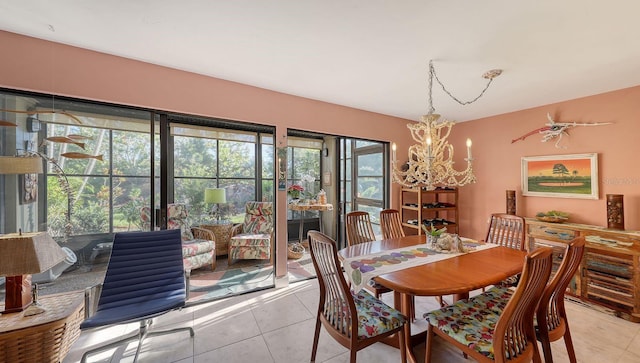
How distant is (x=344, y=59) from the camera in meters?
2.26

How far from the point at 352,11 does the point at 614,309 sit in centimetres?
404

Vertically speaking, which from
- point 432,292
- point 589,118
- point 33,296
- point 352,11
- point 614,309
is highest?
point 352,11

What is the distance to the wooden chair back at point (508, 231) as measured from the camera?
2584 millimetres

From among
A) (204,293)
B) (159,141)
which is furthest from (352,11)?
(204,293)

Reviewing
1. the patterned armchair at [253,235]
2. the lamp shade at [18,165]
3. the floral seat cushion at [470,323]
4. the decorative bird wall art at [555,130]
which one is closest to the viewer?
the floral seat cushion at [470,323]

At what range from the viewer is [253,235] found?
4121mm

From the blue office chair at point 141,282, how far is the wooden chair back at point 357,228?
176 cm

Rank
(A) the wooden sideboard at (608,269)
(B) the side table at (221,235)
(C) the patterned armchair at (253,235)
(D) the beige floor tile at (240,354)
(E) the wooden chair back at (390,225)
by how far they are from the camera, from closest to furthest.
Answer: (D) the beige floor tile at (240,354)
(A) the wooden sideboard at (608,269)
(E) the wooden chair back at (390,225)
(C) the patterned armchair at (253,235)
(B) the side table at (221,235)

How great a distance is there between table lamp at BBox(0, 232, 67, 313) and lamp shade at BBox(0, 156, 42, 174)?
47 cm

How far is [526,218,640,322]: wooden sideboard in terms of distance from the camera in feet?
8.24

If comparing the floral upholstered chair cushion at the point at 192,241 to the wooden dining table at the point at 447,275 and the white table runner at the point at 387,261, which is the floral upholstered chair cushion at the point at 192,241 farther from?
the white table runner at the point at 387,261

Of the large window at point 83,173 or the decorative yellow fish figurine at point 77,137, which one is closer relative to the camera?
the large window at point 83,173

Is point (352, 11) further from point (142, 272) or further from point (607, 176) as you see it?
point (607, 176)

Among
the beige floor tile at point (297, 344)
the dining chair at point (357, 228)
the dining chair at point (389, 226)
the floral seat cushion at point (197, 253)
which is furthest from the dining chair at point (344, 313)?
the floral seat cushion at point (197, 253)
